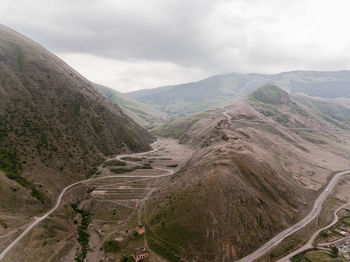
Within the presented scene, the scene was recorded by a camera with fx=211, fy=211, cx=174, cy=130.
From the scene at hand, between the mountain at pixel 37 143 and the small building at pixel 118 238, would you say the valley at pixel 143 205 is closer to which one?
the small building at pixel 118 238

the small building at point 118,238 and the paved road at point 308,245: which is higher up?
the small building at point 118,238

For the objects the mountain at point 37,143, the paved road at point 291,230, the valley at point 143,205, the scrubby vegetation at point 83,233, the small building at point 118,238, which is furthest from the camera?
the mountain at point 37,143

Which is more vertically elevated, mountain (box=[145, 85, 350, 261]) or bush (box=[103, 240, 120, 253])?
mountain (box=[145, 85, 350, 261])

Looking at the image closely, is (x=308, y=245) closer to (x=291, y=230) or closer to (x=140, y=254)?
(x=291, y=230)

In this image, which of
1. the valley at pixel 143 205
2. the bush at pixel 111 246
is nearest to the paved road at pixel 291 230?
the valley at pixel 143 205

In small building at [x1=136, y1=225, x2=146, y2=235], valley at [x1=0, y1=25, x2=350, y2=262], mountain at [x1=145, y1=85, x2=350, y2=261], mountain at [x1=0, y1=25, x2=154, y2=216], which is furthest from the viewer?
mountain at [x1=0, y1=25, x2=154, y2=216]

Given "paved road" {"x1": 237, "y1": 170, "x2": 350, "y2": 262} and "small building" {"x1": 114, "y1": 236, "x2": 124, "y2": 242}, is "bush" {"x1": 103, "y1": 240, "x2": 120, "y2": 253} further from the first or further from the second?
"paved road" {"x1": 237, "y1": 170, "x2": 350, "y2": 262}

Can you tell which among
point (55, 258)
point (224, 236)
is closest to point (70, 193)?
point (55, 258)

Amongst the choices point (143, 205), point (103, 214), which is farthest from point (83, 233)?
point (143, 205)

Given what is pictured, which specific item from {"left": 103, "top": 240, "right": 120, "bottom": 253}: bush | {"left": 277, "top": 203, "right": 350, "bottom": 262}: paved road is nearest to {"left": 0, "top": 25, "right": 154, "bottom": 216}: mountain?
{"left": 103, "top": 240, "right": 120, "bottom": 253}: bush
